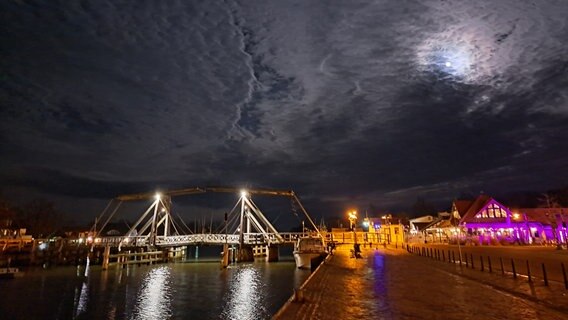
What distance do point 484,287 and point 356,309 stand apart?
853 cm

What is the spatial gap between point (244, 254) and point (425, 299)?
61184 millimetres

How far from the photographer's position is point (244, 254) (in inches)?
2857

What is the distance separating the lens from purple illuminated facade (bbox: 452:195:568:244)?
5906cm

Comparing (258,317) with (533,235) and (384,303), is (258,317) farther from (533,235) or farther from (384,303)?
(533,235)

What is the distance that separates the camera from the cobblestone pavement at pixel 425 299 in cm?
1194

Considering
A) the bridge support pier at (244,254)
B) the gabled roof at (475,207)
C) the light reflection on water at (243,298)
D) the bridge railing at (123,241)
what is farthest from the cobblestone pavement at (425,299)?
the bridge railing at (123,241)

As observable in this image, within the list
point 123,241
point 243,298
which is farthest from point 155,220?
point 243,298

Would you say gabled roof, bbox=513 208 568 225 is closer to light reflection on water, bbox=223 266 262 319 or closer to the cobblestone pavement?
light reflection on water, bbox=223 266 262 319

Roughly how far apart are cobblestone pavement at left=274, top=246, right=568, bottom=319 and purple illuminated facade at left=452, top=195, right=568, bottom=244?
46.7m

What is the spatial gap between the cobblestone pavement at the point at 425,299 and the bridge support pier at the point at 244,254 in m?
50.8

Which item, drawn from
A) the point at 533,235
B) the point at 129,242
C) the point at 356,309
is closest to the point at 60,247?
the point at 129,242

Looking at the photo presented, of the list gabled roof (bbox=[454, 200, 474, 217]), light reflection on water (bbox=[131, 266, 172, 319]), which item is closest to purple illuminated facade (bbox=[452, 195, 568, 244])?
gabled roof (bbox=[454, 200, 474, 217])

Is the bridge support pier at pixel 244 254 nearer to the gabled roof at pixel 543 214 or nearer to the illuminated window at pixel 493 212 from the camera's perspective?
the illuminated window at pixel 493 212

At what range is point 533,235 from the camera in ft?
199
